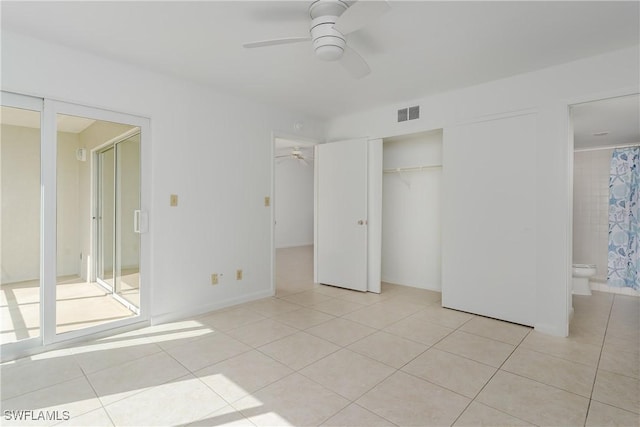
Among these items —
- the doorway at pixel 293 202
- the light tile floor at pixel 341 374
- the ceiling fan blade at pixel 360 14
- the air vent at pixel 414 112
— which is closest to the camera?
the ceiling fan blade at pixel 360 14

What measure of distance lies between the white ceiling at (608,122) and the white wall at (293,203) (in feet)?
20.5

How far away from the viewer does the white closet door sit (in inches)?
126

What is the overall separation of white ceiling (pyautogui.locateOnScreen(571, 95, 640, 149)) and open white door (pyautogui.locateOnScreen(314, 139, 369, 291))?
2441 mm

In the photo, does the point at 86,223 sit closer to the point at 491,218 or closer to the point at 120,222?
the point at 120,222

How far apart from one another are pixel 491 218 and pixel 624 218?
2909 mm

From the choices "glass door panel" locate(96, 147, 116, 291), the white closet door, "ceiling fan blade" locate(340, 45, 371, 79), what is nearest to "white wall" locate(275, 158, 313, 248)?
"glass door panel" locate(96, 147, 116, 291)

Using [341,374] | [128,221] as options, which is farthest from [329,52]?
[128,221]

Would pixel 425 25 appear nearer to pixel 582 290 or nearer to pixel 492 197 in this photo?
pixel 492 197

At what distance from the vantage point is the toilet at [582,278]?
439 cm

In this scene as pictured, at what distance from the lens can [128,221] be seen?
3266 millimetres

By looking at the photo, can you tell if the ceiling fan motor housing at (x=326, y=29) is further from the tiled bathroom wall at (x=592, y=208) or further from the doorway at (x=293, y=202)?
the doorway at (x=293, y=202)

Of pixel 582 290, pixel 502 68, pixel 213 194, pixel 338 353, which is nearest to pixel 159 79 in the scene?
pixel 213 194

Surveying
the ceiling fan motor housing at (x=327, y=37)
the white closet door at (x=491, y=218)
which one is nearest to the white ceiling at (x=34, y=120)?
the ceiling fan motor housing at (x=327, y=37)

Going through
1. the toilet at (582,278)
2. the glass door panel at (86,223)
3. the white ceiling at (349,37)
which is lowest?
the toilet at (582,278)
